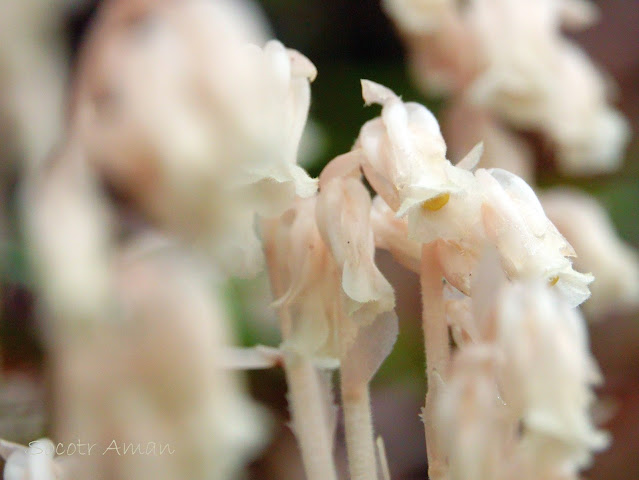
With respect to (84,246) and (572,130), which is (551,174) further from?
(84,246)

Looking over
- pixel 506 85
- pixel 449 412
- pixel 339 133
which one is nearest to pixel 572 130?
pixel 506 85

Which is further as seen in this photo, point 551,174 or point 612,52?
point 612,52

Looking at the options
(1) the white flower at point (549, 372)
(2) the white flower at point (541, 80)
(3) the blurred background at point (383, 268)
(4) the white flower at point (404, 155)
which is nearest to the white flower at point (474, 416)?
(1) the white flower at point (549, 372)

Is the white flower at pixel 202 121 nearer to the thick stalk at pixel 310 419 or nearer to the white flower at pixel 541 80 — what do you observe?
the thick stalk at pixel 310 419

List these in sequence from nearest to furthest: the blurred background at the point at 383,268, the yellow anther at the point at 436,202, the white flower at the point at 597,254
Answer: the yellow anther at the point at 436,202
the blurred background at the point at 383,268
the white flower at the point at 597,254

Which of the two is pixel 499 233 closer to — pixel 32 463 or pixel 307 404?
pixel 307 404

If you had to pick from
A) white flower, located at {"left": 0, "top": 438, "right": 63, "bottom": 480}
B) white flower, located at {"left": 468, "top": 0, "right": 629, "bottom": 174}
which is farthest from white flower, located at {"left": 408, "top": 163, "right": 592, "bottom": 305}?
white flower, located at {"left": 468, "top": 0, "right": 629, "bottom": 174}
